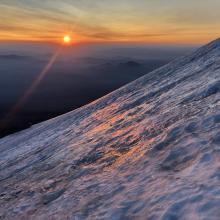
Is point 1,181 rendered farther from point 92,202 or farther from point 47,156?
point 92,202

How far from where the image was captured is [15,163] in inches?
598

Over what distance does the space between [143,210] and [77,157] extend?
520 cm

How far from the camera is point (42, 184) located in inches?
388

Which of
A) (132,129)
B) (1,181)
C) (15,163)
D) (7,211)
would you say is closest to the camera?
(7,211)

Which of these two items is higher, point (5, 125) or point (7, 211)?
point (7, 211)

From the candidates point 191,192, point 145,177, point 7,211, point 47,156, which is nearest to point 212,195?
point 191,192

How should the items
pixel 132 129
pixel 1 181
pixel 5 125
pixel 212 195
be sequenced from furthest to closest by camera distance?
pixel 5 125 → pixel 1 181 → pixel 132 129 → pixel 212 195

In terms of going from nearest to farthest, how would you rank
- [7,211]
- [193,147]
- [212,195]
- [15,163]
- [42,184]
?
[212,195], [193,147], [7,211], [42,184], [15,163]

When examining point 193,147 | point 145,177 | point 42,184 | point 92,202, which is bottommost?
point 42,184

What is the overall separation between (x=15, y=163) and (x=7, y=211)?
6635 millimetres

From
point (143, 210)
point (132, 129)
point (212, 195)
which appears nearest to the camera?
point (212, 195)

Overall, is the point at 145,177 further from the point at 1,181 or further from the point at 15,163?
the point at 15,163

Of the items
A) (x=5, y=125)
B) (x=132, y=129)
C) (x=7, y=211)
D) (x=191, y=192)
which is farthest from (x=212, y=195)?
(x=5, y=125)

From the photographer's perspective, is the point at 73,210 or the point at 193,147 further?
the point at 193,147
